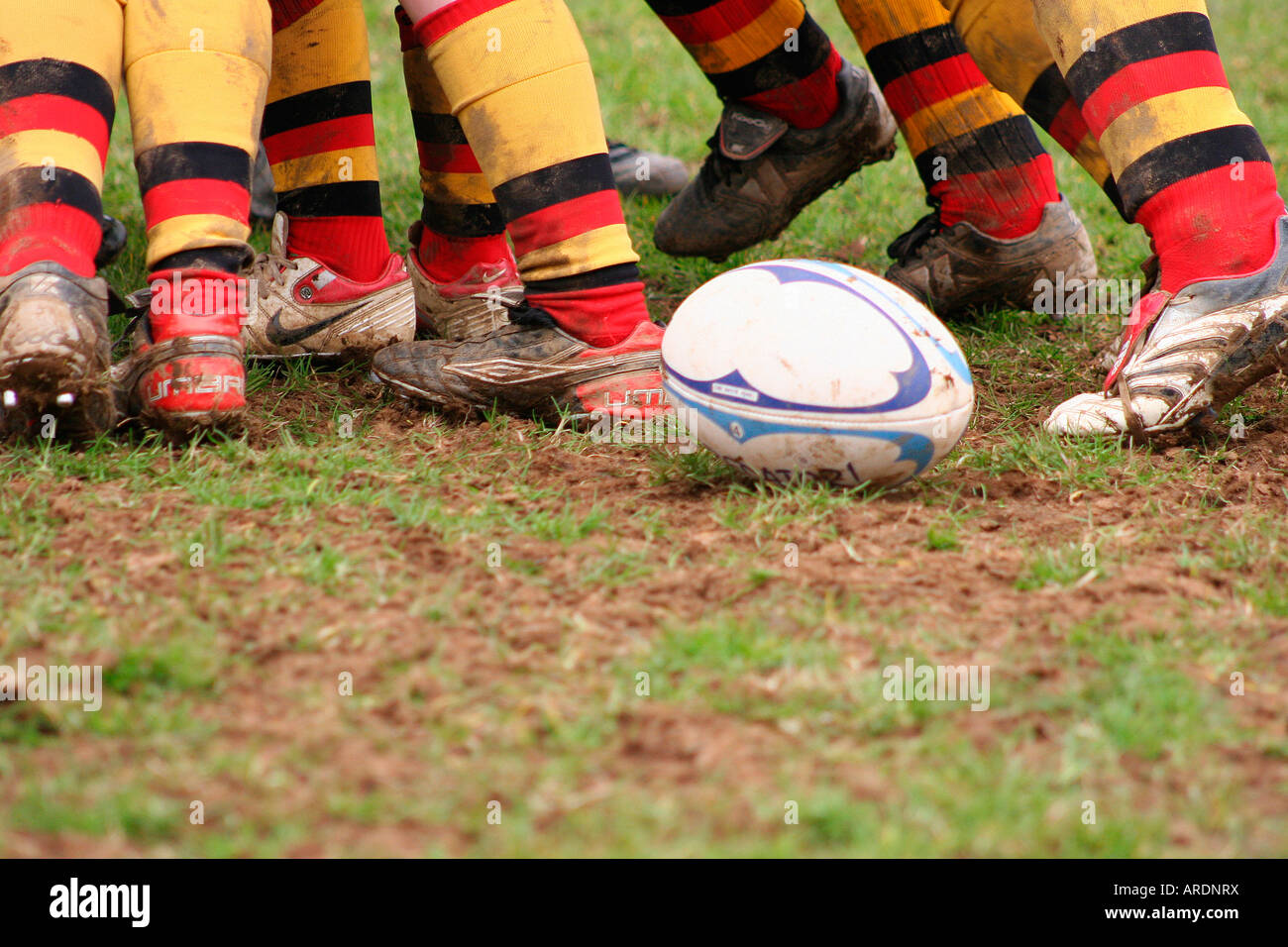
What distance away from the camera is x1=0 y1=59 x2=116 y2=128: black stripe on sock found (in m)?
2.41

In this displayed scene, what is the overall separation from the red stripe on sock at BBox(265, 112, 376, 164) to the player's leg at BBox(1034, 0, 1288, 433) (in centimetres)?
182

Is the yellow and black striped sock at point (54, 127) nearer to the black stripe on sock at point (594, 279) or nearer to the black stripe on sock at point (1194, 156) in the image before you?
the black stripe on sock at point (594, 279)

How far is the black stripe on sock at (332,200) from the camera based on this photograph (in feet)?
10.5

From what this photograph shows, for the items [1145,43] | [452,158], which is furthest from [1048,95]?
[452,158]

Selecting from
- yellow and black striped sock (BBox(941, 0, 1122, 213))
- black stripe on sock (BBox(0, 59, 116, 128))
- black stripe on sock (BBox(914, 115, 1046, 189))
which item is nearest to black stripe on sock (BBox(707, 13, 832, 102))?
black stripe on sock (BBox(914, 115, 1046, 189))

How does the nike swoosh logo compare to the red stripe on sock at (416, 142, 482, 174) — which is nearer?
the nike swoosh logo

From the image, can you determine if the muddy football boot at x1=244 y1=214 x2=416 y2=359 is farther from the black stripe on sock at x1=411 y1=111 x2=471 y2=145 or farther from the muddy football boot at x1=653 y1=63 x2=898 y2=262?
the muddy football boot at x1=653 y1=63 x2=898 y2=262

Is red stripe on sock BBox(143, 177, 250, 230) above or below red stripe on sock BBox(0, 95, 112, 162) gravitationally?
below

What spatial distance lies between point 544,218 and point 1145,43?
4.54ft

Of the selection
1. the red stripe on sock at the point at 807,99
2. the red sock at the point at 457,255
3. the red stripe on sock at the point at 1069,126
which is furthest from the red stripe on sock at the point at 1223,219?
the red sock at the point at 457,255

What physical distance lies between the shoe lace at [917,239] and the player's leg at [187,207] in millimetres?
2124

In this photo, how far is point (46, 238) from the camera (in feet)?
7.73

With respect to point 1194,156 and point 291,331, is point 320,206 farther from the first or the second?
point 1194,156
